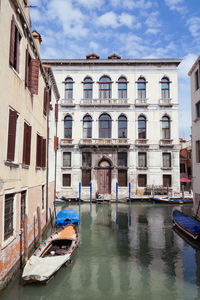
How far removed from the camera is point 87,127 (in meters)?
27.0

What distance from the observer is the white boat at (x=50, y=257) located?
Answer: 23.9 ft

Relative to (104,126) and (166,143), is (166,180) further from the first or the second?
(104,126)

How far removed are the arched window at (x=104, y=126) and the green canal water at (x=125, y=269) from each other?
1306 cm

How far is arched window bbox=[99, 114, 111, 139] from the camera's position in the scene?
26703 mm

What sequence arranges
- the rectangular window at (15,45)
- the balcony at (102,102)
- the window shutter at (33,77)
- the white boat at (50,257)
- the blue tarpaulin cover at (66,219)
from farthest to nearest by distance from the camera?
the balcony at (102,102) → the blue tarpaulin cover at (66,219) → the window shutter at (33,77) → the rectangular window at (15,45) → the white boat at (50,257)

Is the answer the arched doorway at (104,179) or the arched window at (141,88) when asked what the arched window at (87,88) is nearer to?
the arched window at (141,88)

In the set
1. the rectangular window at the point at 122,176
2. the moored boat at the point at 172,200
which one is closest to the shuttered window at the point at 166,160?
the moored boat at the point at 172,200

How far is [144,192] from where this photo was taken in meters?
26.3

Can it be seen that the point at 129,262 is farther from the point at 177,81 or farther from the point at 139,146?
the point at 177,81

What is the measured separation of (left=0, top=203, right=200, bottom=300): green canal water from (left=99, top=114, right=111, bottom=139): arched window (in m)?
13.1

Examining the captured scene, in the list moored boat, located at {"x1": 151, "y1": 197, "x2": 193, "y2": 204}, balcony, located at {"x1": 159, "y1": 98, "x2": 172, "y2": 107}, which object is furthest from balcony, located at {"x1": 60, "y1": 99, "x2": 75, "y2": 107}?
moored boat, located at {"x1": 151, "y1": 197, "x2": 193, "y2": 204}

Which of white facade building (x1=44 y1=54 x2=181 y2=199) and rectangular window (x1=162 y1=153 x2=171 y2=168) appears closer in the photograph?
white facade building (x1=44 y1=54 x2=181 y2=199)

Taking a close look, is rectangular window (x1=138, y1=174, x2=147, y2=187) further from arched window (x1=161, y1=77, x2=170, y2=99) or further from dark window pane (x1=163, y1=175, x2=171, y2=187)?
arched window (x1=161, y1=77, x2=170, y2=99)

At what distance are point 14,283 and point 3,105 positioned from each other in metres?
5.60
